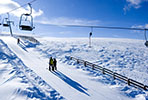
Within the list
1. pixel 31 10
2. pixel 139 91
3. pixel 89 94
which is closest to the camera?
pixel 89 94

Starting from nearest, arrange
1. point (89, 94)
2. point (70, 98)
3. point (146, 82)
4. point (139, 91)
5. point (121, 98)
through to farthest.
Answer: point (70, 98) → point (89, 94) → point (121, 98) → point (139, 91) → point (146, 82)

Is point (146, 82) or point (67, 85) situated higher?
point (67, 85)

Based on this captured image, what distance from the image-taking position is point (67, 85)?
386 inches

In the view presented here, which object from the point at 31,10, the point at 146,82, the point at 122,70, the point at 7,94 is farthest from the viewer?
the point at 122,70

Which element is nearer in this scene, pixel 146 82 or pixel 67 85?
pixel 67 85

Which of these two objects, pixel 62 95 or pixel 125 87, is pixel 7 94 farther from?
pixel 125 87

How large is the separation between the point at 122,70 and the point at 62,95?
13737 millimetres

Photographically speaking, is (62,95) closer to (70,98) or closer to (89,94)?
(70,98)

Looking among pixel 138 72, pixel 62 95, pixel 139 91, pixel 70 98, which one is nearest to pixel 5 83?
pixel 62 95

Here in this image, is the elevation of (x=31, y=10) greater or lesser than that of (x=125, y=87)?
greater

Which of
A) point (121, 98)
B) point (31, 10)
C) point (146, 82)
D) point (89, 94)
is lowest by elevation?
point (146, 82)

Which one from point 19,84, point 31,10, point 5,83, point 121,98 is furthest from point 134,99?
point 31,10

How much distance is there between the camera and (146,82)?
16.0m

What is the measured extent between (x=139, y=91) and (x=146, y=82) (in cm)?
546
